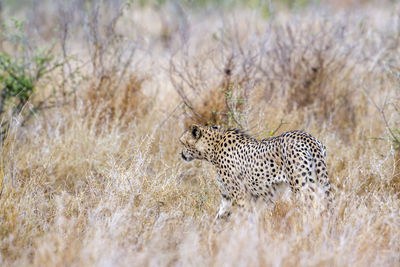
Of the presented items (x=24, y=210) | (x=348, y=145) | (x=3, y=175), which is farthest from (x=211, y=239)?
(x=348, y=145)

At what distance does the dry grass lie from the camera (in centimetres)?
286

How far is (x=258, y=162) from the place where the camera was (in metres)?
3.65

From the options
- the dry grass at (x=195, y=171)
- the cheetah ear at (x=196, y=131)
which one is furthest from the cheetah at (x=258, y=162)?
the dry grass at (x=195, y=171)

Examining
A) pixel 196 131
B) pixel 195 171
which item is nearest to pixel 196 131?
pixel 196 131

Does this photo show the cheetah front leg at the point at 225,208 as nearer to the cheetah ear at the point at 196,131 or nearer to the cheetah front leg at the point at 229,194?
the cheetah front leg at the point at 229,194

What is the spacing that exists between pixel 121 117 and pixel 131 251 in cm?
310

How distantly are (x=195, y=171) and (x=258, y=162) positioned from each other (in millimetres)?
1279

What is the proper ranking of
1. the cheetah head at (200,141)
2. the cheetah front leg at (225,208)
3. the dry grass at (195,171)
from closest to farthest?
1. the dry grass at (195,171)
2. the cheetah front leg at (225,208)
3. the cheetah head at (200,141)

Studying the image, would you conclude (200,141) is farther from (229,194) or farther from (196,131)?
(229,194)

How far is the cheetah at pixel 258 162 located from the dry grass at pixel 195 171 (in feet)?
0.46

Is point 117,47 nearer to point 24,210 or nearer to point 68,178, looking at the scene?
point 68,178

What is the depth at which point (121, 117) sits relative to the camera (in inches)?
228

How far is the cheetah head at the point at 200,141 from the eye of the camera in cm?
400

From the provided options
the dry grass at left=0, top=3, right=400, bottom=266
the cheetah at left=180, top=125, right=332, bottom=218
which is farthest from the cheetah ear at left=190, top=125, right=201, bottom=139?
the dry grass at left=0, top=3, right=400, bottom=266
